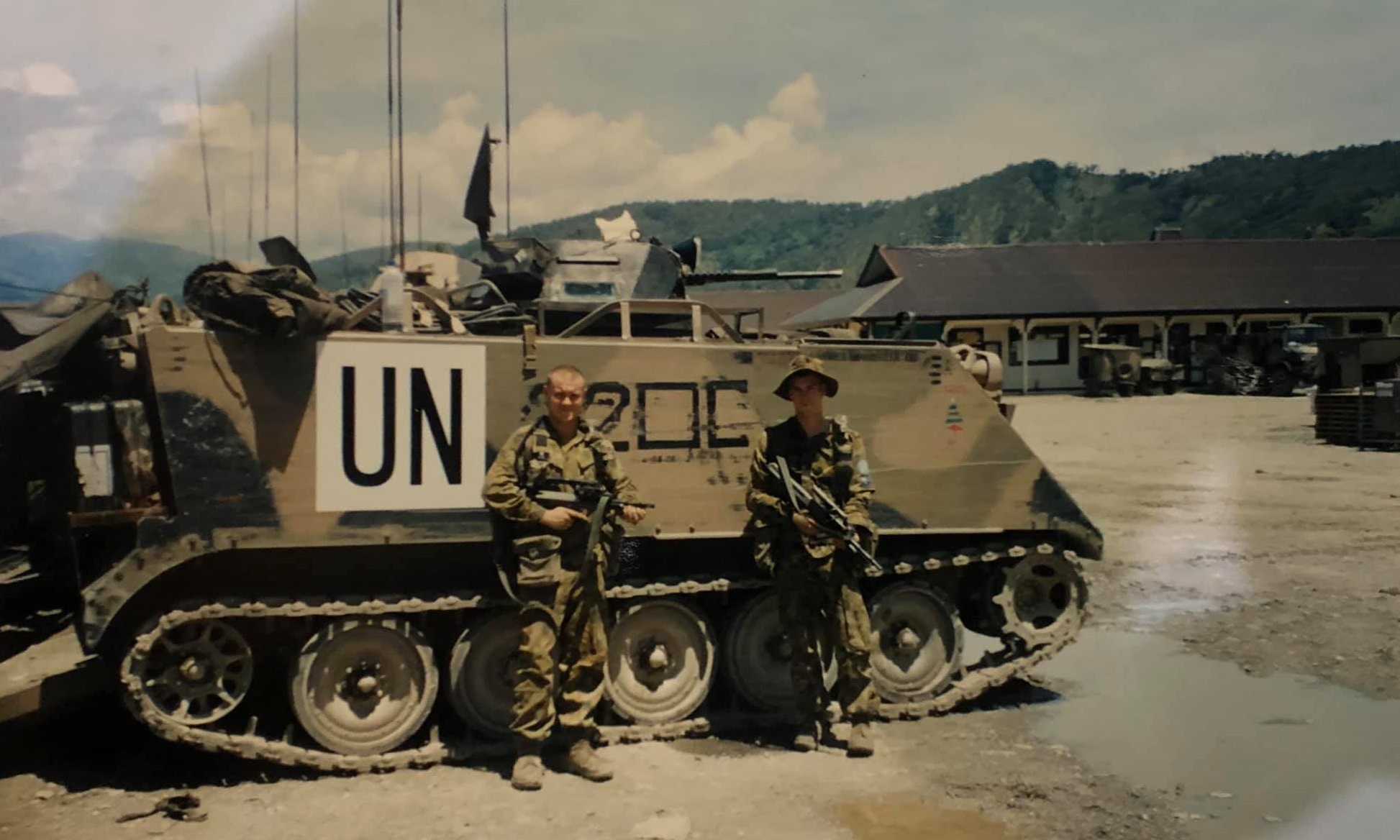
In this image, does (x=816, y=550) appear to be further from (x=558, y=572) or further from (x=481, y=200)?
(x=481, y=200)

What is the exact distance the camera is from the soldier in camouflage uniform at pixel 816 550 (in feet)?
21.6

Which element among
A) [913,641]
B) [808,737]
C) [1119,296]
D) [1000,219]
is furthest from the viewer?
[1000,219]

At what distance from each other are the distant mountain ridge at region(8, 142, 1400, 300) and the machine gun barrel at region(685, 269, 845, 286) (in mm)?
1277

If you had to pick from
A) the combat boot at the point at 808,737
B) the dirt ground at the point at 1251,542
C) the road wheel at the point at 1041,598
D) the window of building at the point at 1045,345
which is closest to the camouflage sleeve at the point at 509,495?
the combat boot at the point at 808,737

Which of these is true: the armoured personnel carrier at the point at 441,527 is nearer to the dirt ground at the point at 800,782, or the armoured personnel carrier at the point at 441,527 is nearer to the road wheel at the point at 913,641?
the road wheel at the point at 913,641

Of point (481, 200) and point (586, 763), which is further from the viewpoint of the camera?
point (481, 200)

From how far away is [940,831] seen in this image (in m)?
5.44

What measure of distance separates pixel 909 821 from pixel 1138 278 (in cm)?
4262

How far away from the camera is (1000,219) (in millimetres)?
138750

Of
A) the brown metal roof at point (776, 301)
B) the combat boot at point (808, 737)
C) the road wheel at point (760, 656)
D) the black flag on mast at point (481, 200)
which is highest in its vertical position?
the brown metal roof at point (776, 301)

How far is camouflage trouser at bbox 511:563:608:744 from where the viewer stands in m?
6.20

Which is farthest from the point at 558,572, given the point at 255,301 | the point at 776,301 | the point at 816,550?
the point at 776,301

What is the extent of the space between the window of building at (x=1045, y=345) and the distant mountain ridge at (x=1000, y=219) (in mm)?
12251

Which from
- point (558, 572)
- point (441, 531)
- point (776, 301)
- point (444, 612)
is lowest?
point (444, 612)
